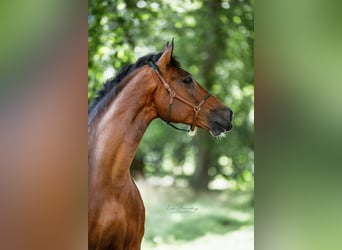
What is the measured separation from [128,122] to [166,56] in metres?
0.30

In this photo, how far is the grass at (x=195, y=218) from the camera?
1.83 metres

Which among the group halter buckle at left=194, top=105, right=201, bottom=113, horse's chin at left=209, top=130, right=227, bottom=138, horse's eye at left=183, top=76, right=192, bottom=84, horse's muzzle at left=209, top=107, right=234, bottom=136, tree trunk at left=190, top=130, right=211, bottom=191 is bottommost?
tree trunk at left=190, top=130, right=211, bottom=191

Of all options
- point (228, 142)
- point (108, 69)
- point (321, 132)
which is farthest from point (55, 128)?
point (321, 132)

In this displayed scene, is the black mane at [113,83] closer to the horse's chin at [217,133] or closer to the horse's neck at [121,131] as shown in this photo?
the horse's neck at [121,131]

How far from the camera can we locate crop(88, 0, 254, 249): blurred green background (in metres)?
1.81

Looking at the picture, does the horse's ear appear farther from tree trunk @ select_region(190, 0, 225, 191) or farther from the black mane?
tree trunk @ select_region(190, 0, 225, 191)

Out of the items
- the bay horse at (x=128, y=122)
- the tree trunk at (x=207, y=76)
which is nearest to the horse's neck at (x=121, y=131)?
the bay horse at (x=128, y=122)

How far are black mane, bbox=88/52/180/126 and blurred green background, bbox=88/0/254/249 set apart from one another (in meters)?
0.02

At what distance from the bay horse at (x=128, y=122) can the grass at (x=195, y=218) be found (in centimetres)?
6

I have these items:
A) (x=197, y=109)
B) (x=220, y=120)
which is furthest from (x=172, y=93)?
(x=220, y=120)

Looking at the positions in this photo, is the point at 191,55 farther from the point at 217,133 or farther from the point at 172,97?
the point at 217,133

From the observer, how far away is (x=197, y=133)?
1840 mm

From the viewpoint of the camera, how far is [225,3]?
6.02 feet

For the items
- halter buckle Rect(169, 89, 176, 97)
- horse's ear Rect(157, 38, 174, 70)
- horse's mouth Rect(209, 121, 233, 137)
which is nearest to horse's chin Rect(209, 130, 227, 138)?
horse's mouth Rect(209, 121, 233, 137)
